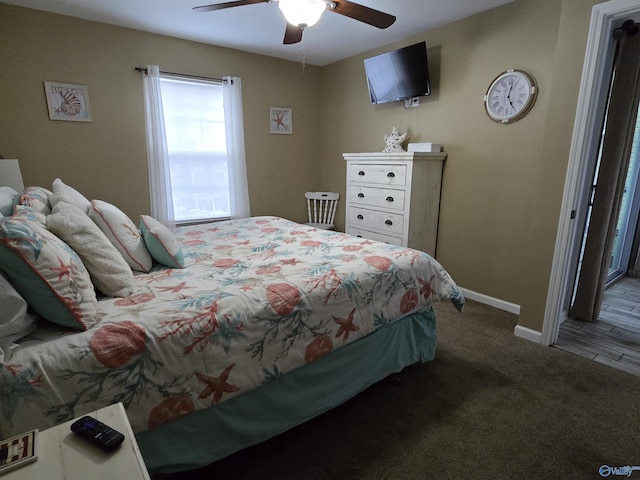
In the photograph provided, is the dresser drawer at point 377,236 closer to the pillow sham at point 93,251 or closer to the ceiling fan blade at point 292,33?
the ceiling fan blade at point 292,33

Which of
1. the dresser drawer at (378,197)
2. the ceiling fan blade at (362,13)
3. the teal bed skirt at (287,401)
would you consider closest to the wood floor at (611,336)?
the teal bed skirt at (287,401)

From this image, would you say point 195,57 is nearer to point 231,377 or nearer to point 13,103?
point 13,103

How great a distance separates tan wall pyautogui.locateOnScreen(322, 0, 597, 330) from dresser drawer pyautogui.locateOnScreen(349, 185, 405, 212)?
1.72 feet

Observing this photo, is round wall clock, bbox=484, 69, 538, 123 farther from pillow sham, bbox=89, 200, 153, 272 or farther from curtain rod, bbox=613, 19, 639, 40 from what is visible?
pillow sham, bbox=89, 200, 153, 272

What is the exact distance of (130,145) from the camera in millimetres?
3262

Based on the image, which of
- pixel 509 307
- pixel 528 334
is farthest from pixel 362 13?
pixel 509 307

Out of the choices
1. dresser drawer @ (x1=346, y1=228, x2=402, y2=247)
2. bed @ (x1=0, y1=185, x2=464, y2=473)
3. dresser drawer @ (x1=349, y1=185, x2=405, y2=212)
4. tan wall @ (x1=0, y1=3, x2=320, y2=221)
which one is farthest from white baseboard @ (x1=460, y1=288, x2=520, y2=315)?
tan wall @ (x1=0, y1=3, x2=320, y2=221)

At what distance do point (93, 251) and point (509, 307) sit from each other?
9.99ft

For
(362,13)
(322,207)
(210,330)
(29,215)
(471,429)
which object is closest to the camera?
(210,330)

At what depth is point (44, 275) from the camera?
40.7 inches

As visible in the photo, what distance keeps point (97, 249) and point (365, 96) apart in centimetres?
337

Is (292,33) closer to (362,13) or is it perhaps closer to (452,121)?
(362,13)

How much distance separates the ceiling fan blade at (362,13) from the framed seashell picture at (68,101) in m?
2.42

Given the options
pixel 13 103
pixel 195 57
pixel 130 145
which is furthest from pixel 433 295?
pixel 13 103
